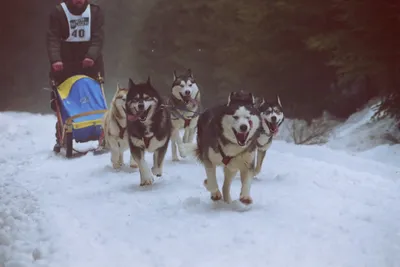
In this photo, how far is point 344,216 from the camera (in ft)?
6.35

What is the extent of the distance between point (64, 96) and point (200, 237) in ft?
6.26

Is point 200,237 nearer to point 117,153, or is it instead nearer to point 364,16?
point 364,16

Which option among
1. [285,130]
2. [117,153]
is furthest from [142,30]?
[285,130]

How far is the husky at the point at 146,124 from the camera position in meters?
2.54

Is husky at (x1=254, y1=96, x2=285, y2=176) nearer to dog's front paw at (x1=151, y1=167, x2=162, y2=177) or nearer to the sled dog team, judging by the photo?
the sled dog team

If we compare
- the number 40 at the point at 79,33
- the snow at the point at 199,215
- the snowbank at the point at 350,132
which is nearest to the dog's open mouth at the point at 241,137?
the snow at the point at 199,215

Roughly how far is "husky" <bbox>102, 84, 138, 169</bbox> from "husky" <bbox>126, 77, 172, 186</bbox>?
1.09 ft

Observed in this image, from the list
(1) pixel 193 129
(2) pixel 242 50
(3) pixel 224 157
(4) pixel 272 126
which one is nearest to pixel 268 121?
(4) pixel 272 126

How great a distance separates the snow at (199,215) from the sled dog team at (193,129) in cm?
13

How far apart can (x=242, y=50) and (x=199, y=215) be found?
1.08 m

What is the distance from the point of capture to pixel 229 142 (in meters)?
2.09

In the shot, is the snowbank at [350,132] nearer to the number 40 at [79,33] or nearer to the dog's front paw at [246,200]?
the dog's front paw at [246,200]

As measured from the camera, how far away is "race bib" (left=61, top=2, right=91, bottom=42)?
9.93 ft

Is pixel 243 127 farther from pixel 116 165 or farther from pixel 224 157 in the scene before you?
pixel 116 165
